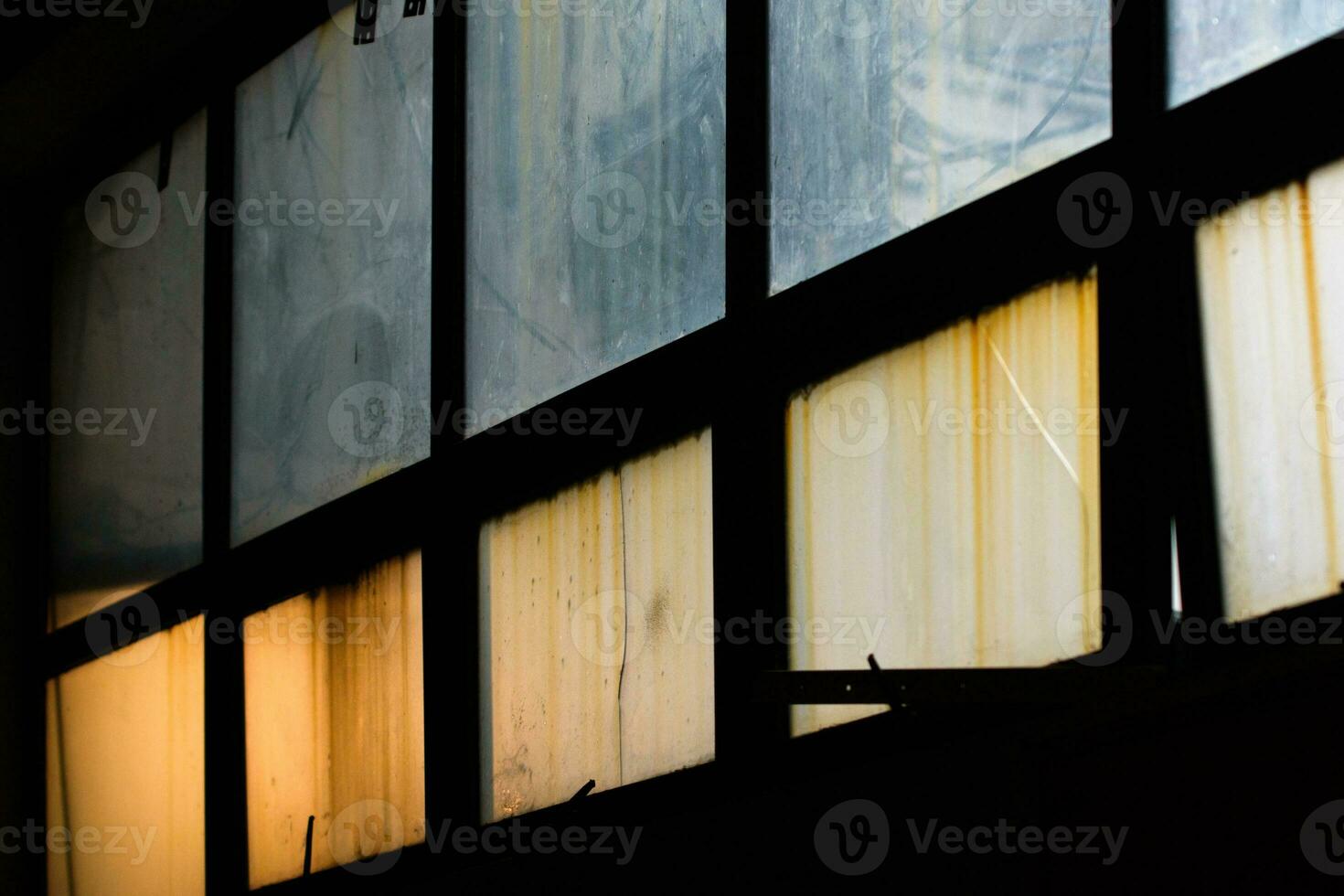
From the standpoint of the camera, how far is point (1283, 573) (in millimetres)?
2021

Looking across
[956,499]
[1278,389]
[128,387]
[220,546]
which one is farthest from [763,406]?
[128,387]

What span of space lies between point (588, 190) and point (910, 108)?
0.86 metres

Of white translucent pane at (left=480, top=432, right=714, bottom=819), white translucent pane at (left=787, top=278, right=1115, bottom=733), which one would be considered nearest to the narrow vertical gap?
white translucent pane at (left=480, top=432, right=714, bottom=819)

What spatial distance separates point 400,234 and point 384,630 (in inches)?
40.8

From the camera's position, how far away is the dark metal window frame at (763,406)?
2129 millimetres

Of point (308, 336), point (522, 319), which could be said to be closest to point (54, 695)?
point (308, 336)

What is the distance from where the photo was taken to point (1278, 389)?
2062 millimetres

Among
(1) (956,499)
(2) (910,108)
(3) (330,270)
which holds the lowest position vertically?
(1) (956,499)

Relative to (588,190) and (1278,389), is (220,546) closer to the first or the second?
(588,190)

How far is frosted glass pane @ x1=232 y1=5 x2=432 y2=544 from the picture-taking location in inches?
144

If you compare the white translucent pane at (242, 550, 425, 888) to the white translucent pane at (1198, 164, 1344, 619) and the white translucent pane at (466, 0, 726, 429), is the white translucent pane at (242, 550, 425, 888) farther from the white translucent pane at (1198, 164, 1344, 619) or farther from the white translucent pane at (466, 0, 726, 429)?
the white translucent pane at (1198, 164, 1344, 619)

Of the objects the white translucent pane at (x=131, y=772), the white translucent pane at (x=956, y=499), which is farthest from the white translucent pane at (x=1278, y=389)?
the white translucent pane at (x=131, y=772)

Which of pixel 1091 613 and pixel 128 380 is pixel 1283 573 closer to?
pixel 1091 613

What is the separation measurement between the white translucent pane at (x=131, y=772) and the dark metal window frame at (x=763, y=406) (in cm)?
19
